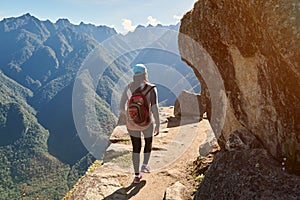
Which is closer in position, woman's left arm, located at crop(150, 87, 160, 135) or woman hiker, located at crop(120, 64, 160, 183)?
woman hiker, located at crop(120, 64, 160, 183)

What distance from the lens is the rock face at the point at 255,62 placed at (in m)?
5.30

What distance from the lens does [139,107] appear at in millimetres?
8781

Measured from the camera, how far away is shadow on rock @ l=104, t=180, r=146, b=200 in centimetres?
913

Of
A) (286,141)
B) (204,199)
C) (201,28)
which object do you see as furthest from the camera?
(201,28)

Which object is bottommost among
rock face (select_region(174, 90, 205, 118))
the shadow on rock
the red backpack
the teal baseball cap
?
the shadow on rock

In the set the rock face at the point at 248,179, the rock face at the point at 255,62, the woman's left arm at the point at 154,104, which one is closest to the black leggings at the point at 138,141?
the woman's left arm at the point at 154,104

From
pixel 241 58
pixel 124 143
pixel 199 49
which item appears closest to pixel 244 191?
pixel 241 58

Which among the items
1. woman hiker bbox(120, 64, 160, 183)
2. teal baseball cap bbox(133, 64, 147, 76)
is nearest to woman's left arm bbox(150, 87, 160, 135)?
woman hiker bbox(120, 64, 160, 183)

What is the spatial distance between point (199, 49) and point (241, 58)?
6.26ft

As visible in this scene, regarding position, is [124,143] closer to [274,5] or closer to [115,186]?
[115,186]

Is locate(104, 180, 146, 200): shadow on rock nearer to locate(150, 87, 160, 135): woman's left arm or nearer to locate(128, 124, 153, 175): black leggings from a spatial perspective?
locate(128, 124, 153, 175): black leggings

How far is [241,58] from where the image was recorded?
7418mm

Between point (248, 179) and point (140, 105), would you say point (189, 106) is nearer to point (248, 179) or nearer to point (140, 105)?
point (140, 105)

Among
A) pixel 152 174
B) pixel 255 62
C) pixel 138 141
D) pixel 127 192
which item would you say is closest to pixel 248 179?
pixel 255 62
